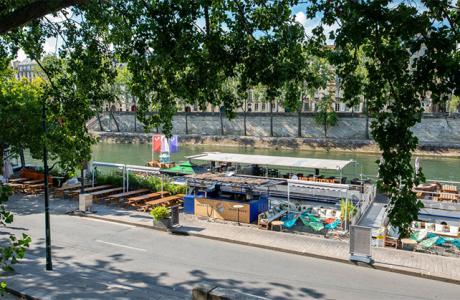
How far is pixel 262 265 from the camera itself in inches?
542

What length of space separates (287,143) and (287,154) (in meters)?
5.80

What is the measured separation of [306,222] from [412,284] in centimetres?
606

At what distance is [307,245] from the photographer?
1570 cm

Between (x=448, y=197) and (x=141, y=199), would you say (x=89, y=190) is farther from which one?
(x=448, y=197)

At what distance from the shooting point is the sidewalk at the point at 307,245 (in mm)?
13445

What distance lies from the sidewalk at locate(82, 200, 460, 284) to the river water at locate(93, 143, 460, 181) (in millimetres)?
24598

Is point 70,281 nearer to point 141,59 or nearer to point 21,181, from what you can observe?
point 141,59

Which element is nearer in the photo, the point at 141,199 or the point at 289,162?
the point at 141,199

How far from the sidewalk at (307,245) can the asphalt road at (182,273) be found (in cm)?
30

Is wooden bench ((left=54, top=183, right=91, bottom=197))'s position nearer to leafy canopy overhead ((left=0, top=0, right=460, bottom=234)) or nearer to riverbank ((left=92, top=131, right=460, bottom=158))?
leafy canopy overhead ((left=0, top=0, right=460, bottom=234))

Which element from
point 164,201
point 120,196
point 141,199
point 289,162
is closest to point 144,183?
point 120,196

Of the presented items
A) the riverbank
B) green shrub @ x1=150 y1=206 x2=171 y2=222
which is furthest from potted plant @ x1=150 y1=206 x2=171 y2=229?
the riverbank

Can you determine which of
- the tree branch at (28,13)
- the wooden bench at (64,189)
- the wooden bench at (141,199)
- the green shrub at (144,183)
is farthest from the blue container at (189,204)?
the tree branch at (28,13)

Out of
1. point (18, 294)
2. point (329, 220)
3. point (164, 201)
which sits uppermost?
point (164, 201)
